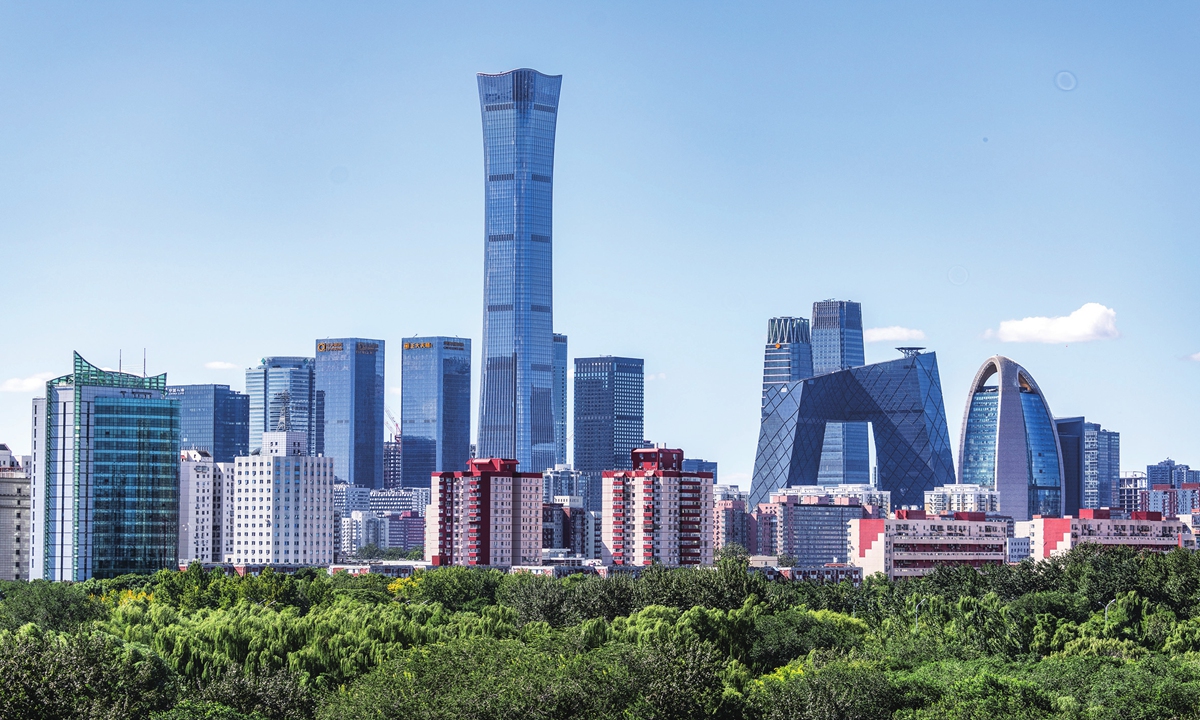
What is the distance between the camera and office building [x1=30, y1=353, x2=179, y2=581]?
17712 centimetres

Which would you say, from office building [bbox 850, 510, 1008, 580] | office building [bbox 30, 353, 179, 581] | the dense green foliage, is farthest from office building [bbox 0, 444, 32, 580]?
office building [bbox 850, 510, 1008, 580]

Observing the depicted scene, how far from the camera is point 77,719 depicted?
59.5 metres

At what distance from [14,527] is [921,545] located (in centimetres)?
10517

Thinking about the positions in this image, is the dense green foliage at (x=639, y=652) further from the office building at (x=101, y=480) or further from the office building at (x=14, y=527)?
the office building at (x=14, y=527)

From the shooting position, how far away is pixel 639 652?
236ft

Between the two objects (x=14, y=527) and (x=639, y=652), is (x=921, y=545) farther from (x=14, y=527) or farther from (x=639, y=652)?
(x=639, y=652)

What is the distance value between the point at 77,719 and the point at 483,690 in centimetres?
1471

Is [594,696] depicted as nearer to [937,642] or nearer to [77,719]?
[77,719]

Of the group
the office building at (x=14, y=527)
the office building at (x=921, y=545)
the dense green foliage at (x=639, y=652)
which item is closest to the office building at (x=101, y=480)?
the office building at (x=14, y=527)

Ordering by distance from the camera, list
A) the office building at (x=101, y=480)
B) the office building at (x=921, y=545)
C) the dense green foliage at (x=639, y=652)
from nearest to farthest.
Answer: the dense green foliage at (x=639, y=652), the office building at (x=101, y=480), the office building at (x=921, y=545)

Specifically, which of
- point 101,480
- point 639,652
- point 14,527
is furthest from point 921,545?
point 639,652

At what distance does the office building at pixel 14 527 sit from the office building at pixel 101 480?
34.8ft

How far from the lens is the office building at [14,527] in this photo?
190625 millimetres

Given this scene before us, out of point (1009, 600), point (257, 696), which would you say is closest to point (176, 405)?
point (1009, 600)
